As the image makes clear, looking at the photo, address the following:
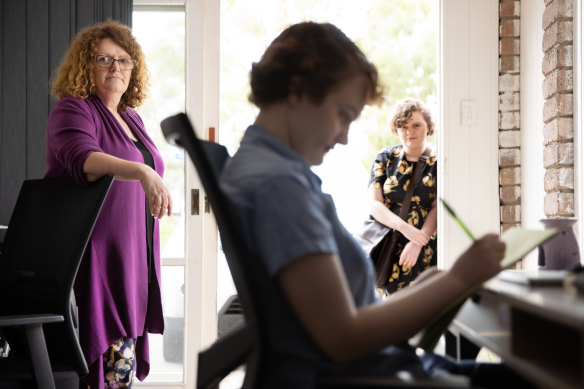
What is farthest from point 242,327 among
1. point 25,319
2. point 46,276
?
point 46,276

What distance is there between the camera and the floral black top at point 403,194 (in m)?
3.53

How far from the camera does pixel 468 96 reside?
3371 millimetres

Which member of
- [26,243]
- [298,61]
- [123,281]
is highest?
[298,61]

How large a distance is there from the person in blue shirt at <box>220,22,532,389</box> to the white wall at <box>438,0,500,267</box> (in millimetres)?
2382

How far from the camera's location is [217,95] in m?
3.41

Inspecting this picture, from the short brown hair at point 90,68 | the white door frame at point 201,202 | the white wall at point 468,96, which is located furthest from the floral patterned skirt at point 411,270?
the short brown hair at point 90,68

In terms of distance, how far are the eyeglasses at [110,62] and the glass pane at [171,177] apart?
1230 millimetres

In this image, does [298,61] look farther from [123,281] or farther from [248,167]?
[123,281]

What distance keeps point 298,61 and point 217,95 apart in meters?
2.49

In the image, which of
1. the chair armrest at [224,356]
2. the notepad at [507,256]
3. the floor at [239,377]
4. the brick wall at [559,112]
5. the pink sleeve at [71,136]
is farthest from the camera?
the floor at [239,377]

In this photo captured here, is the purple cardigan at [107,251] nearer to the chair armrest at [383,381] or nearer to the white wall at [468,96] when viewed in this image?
the chair armrest at [383,381]

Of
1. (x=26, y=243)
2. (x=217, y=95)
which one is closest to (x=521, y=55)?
(x=217, y=95)

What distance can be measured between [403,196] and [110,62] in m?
1.88

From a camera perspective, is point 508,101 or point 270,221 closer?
point 270,221
